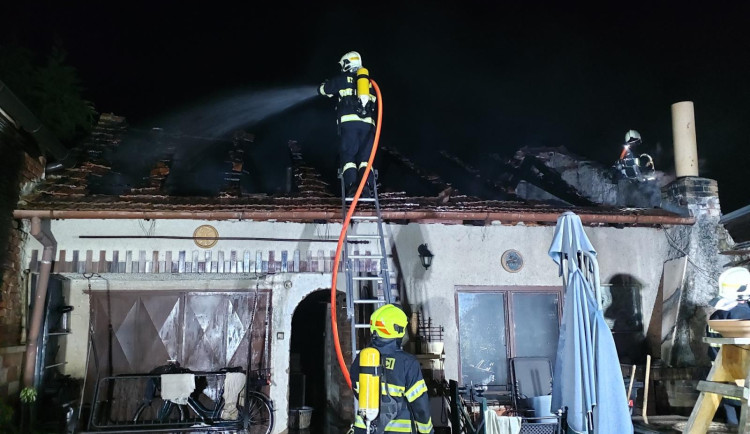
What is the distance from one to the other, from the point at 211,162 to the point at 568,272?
741 centimetres

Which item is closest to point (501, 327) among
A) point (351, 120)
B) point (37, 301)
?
point (351, 120)

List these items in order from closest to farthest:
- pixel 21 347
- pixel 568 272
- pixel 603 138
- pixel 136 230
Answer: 1. pixel 568 272
2. pixel 21 347
3. pixel 136 230
4. pixel 603 138

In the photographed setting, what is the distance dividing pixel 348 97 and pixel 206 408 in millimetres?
5390

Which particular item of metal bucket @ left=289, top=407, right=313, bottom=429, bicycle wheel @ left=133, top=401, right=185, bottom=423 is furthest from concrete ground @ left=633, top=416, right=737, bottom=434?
bicycle wheel @ left=133, top=401, right=185, bottom=423

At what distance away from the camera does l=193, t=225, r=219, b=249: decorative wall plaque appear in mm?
7773

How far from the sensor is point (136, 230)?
25.3ft

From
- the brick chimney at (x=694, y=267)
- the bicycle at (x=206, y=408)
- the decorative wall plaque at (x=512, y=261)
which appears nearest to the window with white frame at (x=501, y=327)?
the decorative wall plaque at (x=512, y=261)

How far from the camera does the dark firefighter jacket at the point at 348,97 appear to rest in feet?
24.1

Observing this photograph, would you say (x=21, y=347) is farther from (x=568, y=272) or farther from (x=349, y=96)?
(x=568, y=272)

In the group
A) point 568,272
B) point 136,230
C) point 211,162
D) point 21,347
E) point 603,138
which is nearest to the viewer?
point 568,272

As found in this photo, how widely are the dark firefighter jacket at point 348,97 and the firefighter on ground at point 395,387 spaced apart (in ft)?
11.5

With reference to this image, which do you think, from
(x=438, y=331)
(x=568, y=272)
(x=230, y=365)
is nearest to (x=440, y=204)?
(x=438, y=331)

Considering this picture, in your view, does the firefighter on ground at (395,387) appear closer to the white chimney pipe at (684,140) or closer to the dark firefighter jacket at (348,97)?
the dark firefighter jacket at (348,97)

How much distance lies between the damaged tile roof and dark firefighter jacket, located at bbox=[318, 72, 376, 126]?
4.00ft
